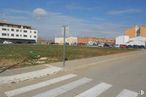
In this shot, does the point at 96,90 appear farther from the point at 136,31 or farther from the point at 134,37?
the point at 136,31

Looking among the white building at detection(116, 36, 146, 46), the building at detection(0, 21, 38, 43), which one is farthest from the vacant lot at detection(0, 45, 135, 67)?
the white building at detection(116, 36, 146, 46)

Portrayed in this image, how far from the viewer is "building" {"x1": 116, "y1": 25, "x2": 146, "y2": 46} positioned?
12488 centimetres

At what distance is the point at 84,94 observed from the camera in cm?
927

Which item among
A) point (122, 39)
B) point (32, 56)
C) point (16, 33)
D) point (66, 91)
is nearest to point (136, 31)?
point (122, 39)

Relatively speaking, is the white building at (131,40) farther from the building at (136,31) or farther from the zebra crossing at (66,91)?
the zebra crossing at (66,91)

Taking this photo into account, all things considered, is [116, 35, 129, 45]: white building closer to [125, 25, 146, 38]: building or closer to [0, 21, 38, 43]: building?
[125, 25, 146, 38]: building

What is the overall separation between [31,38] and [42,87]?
121 metres

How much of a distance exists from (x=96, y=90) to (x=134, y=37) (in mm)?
127019

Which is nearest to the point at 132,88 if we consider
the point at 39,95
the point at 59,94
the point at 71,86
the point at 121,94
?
the point at 121,94

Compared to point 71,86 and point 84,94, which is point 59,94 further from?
point 71,86

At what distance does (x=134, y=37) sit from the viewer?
13300cm

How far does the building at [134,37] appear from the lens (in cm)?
12488

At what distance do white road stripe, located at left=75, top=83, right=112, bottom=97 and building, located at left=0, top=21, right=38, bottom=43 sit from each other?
111 m

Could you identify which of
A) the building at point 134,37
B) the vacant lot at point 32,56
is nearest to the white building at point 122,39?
the building at point 134,37
